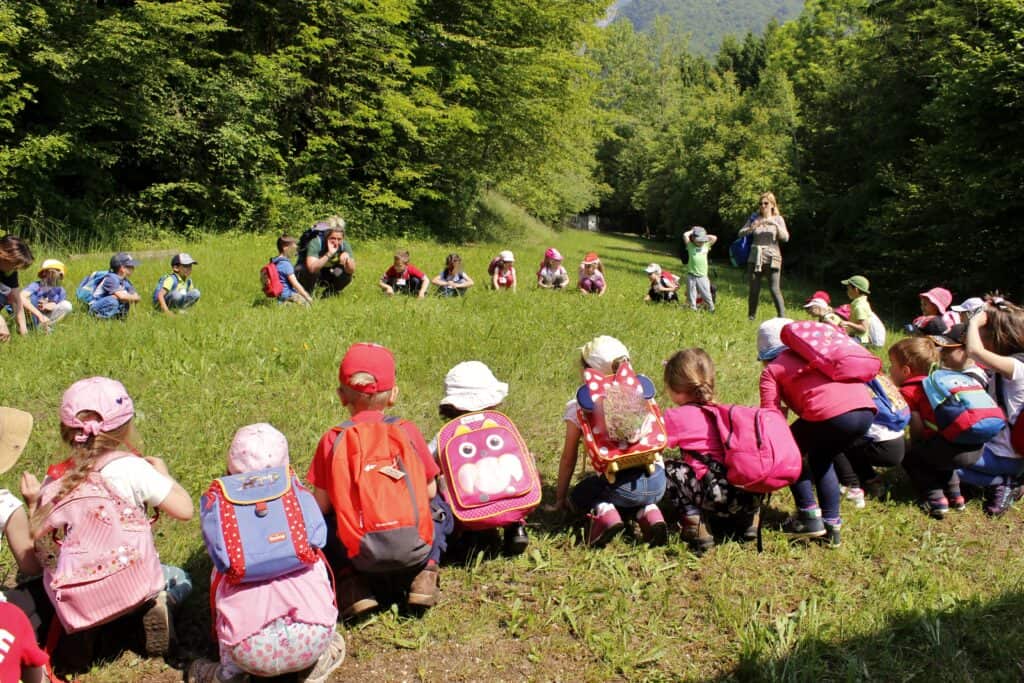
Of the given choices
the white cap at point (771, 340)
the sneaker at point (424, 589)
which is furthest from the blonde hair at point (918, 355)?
the sneaker at point (424, 589)

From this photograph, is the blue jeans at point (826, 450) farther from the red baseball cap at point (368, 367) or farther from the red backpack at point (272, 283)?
the red backpack at point (272, 283)

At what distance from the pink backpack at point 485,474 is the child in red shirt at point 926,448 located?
9.42 ft

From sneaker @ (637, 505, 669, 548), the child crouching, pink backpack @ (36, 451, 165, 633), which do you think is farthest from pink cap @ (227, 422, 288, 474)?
sneaker @ (637, 505, 669, 548)

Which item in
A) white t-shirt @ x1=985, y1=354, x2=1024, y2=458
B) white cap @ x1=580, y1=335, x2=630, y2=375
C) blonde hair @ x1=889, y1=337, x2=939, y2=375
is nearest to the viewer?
white cap @ x1=580, y1=335, x2=630, y2=375

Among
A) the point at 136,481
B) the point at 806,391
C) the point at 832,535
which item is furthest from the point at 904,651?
the point at 136,481

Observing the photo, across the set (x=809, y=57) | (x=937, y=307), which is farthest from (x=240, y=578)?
(x=809, y=57)

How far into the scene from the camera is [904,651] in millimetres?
3396

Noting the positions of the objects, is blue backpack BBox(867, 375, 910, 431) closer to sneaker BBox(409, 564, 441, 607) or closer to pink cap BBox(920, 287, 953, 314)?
sneaker BBox(409, 564, 441, 607)

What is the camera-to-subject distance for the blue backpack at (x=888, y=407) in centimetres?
486

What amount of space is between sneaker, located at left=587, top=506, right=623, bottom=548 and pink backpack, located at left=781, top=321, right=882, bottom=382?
4.92 ft

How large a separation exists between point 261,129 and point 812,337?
62.1 ft

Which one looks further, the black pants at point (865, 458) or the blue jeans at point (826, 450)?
the black pants at point (865, 458)

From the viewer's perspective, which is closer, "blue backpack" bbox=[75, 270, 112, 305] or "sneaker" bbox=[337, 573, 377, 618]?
"sneaker" bbox=[337, 573, 377, 618]

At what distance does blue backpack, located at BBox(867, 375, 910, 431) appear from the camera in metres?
4.86
